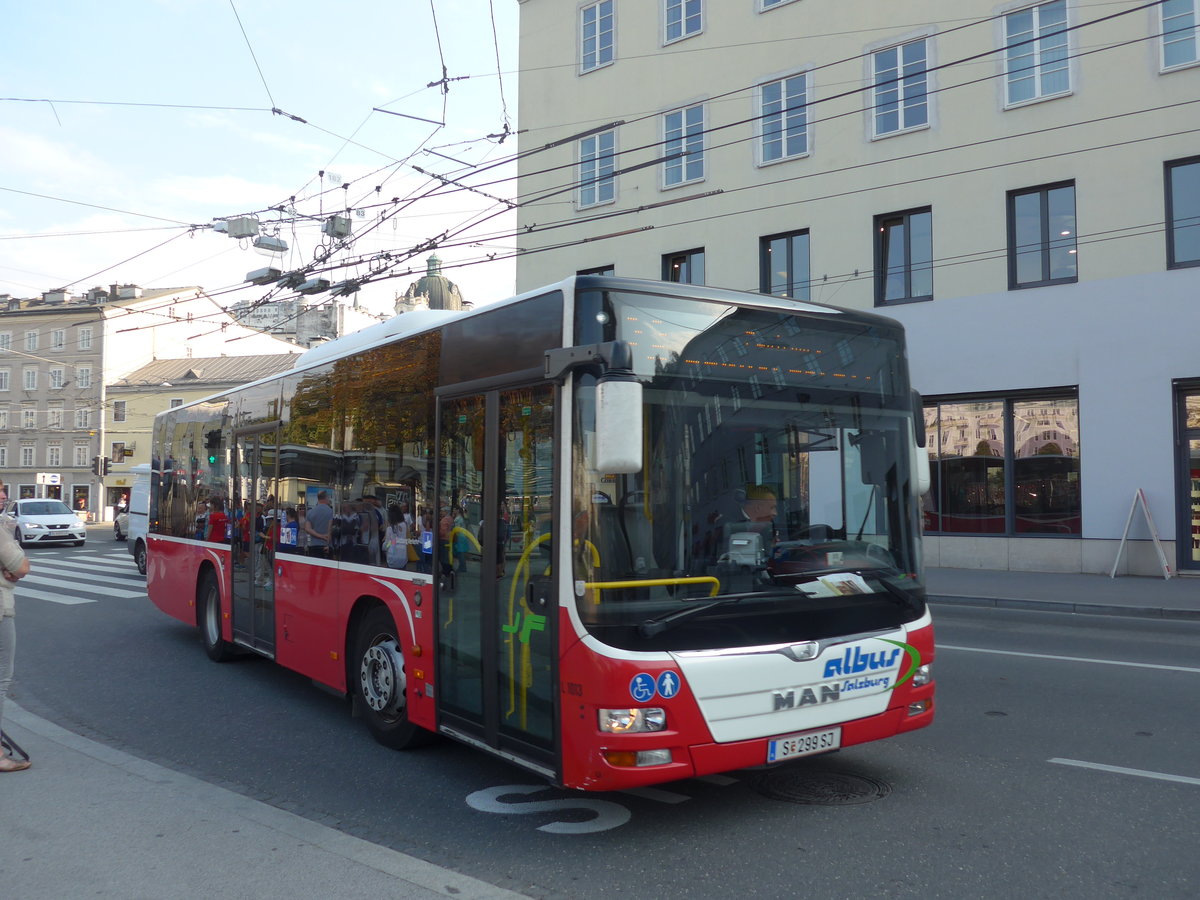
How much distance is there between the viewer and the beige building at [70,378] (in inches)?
2606

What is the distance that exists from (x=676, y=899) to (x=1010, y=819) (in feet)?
6.25

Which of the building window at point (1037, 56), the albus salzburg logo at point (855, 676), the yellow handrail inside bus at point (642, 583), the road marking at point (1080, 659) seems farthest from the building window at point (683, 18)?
the yellow handrail inside bus at point (642, 583)

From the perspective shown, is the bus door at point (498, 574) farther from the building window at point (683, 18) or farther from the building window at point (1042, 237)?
the building window at point (683, 18)

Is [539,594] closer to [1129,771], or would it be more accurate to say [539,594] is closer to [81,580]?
[1129,771]

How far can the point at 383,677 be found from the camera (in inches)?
263

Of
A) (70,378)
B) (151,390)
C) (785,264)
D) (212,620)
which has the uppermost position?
(70,378)

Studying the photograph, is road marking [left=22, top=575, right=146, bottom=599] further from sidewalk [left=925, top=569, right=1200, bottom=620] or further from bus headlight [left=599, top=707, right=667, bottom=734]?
bus headlight [left=599, top=707, right=667, bottom=734]

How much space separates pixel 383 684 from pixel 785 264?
16849mm

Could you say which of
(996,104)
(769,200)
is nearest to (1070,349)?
(996,104)

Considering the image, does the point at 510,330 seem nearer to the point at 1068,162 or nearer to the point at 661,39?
the point at 1068,162

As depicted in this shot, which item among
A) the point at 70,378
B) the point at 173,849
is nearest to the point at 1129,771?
the point at 173,849

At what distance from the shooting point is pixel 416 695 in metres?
6.25

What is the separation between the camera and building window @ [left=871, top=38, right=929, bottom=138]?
1956cm

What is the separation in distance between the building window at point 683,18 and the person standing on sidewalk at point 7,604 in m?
20.5
